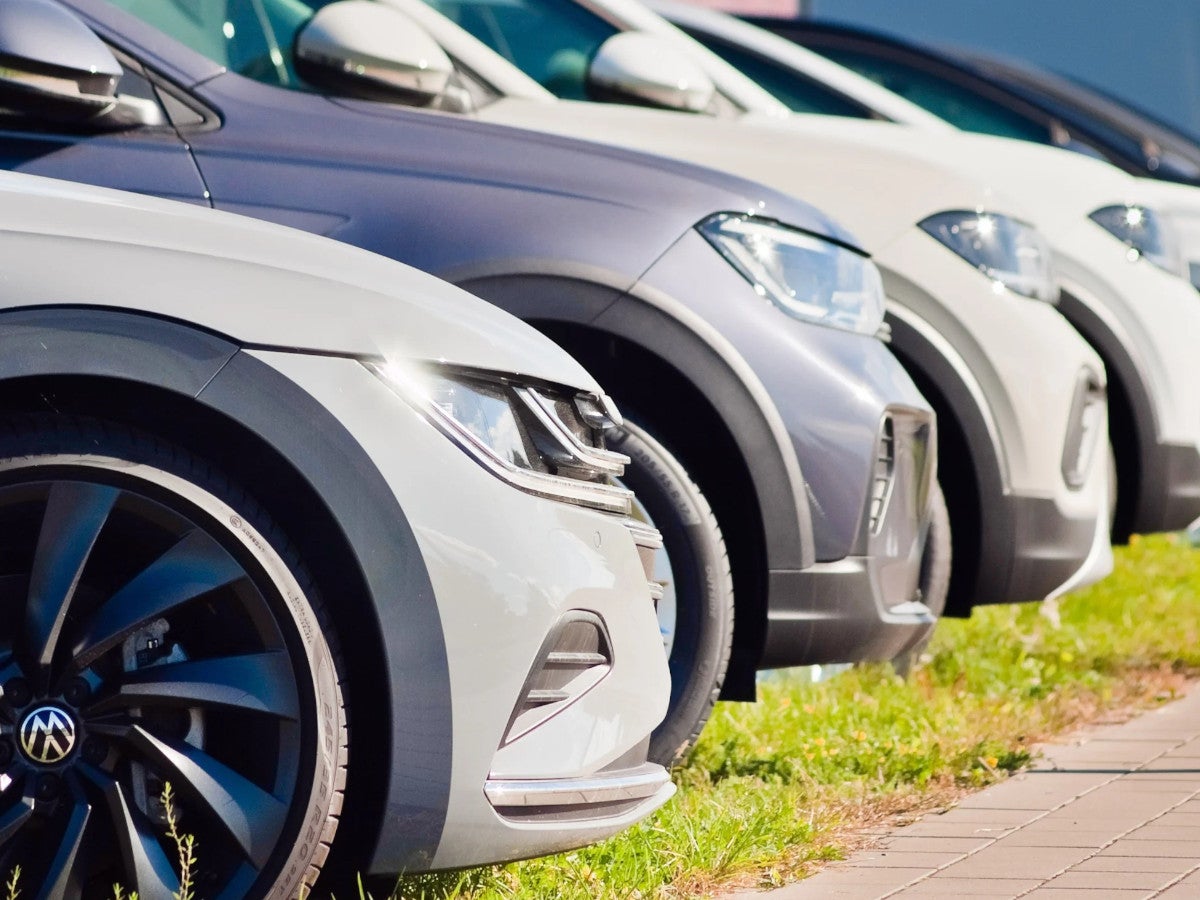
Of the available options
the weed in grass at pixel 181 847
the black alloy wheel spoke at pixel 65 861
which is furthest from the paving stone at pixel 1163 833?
the black alloy wheel spoke at pixel 65 861

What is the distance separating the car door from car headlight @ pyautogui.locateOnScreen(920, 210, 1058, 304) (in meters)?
2.10

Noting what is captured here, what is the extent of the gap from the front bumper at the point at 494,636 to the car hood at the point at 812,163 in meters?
2.26

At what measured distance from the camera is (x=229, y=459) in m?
2.77

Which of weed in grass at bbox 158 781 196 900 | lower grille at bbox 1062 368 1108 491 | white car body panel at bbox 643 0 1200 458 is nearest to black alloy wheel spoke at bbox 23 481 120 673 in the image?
weed in grass at bbox 158 781 196 900

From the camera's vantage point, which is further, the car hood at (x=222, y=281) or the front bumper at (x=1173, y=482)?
the front bumper at (x=1173, y=482)

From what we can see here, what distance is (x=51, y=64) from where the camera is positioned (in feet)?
11.3

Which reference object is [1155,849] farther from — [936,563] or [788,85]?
[788,85]

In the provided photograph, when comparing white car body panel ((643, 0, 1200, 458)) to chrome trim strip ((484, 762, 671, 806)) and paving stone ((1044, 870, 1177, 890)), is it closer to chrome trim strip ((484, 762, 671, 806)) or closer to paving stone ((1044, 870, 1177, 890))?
paving stone ((1044, 870, 1177, 890))

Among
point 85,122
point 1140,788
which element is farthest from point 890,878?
point 85,122

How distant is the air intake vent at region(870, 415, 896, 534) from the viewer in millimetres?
4086

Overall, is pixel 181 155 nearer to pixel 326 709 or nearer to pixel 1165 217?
pixel 326 709

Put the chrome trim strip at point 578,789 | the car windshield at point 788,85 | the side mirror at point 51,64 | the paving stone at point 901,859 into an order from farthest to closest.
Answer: the car windshield at point 788,85 < the paving stone at point 901,859 < the side mirror at point 51,64 < the chrome trim strip at point 578,789

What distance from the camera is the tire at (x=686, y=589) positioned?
13.0ft

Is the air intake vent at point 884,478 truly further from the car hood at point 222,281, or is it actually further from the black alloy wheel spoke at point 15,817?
the black alloy wheel spoke at point 15,817
